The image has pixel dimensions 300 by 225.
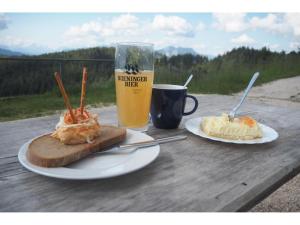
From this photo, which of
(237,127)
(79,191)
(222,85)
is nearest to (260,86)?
(222,85)

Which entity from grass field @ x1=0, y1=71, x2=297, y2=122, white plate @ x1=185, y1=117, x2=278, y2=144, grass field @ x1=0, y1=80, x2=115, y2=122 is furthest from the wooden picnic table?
grass field @ x1=0, y1=80, x2=115, y2=122

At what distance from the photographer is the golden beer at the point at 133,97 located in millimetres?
806

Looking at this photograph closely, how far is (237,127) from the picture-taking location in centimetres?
76

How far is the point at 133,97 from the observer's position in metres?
0.82

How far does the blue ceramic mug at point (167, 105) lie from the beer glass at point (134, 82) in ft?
0.08

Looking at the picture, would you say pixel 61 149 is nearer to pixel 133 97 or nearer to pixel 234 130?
pixel 133 97

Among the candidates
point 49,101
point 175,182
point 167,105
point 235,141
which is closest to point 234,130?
point 235,141

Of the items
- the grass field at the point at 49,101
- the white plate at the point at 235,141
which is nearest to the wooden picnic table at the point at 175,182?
the white plate at the point at 235,141

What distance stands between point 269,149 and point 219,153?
0.47 feet

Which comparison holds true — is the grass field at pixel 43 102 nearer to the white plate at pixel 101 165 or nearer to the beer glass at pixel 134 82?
the beer glass at pixel 134 82

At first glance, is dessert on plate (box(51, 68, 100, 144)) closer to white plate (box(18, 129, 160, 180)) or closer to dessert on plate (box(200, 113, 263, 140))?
white plate (box(18, 129, 160, 180))

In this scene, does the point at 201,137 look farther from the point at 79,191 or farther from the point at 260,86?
the point at 260,86

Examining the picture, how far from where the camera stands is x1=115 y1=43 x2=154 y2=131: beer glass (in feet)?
2.61

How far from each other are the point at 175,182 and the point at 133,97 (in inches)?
13.7
